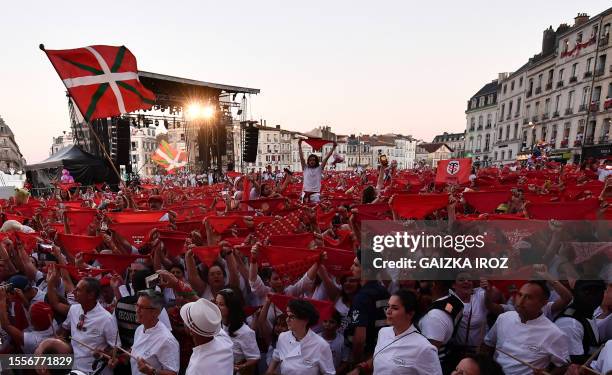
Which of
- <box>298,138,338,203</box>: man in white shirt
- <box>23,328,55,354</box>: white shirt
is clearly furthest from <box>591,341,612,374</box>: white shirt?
<box>298,138,338,203</box>: man in white shirt

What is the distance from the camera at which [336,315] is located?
138 inches

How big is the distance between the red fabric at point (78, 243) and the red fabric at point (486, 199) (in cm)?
663

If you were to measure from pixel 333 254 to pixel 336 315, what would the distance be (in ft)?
2.38

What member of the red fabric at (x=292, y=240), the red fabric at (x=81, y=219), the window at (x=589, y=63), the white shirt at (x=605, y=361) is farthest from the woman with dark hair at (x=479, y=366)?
the window at (x=589, y=63)

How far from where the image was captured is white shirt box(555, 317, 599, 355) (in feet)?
9.12

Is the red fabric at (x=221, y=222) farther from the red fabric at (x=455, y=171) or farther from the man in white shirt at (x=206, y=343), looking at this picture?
the red fabric at (x=455, y=171)

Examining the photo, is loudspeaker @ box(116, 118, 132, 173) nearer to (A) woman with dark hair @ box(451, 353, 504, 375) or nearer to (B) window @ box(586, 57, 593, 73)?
(A) woman with dark hair @ box(451, 353, 504, 375)

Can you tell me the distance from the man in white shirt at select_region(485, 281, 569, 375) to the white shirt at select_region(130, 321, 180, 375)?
2.72 metres

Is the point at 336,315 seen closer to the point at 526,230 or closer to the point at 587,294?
the point at 587,294

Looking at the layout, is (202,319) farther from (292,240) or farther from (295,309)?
(292,240)

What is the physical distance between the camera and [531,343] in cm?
271

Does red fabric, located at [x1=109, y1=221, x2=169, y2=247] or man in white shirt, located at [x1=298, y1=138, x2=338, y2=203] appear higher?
man in white shirt, located at [x1=298, y1=138, x2=338, y2=203]

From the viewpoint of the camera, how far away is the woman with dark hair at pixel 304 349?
2.82 meters

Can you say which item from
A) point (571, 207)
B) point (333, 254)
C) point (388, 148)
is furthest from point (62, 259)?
point (388, 148)
